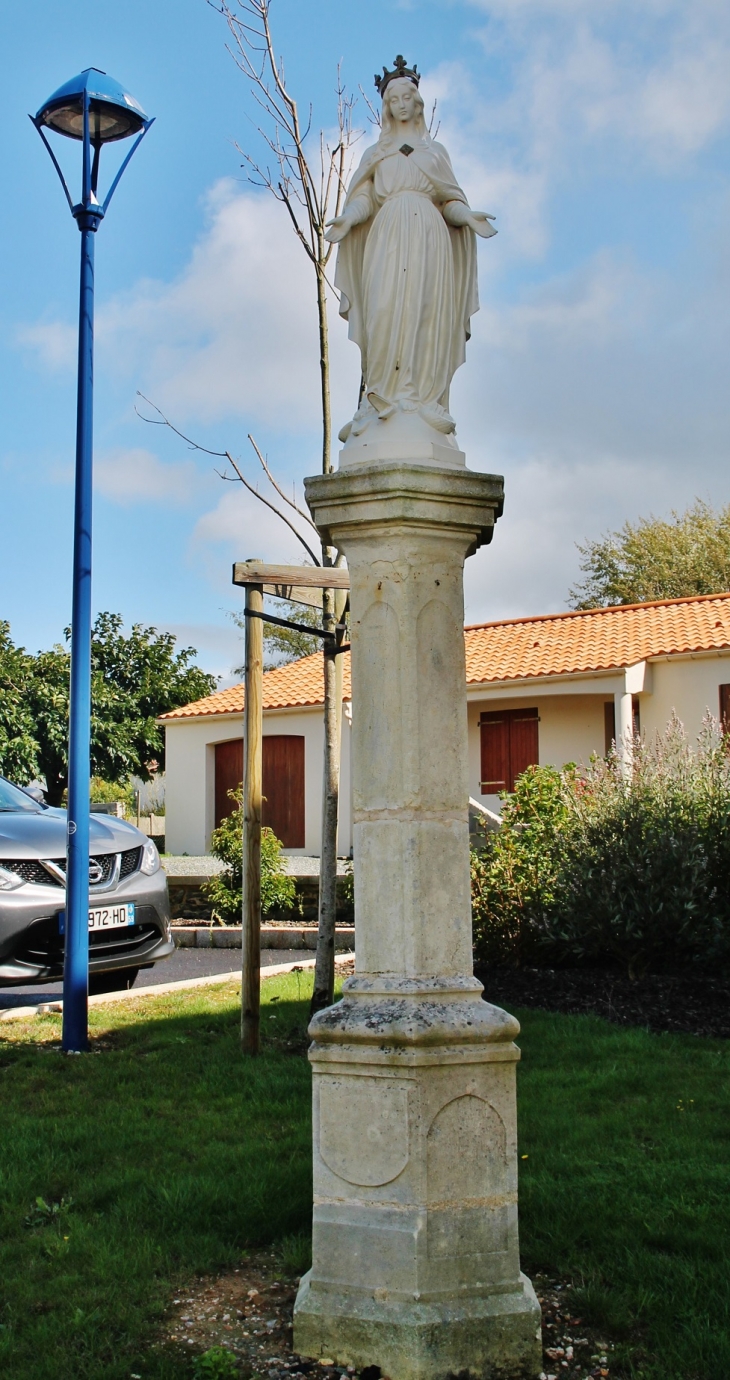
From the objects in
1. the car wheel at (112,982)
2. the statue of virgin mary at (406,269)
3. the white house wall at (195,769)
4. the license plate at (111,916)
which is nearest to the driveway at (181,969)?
the car wheel at (112,982)

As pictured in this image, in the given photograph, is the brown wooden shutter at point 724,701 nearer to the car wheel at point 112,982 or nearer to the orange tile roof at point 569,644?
the orange tile roof at point 569,644

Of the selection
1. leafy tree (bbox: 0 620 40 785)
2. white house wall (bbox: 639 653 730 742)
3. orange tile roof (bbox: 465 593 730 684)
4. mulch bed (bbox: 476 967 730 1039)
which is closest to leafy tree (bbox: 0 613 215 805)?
leafy tree (bbox: 0 620 40 785)

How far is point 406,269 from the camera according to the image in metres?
3.32

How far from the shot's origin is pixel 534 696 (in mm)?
19938

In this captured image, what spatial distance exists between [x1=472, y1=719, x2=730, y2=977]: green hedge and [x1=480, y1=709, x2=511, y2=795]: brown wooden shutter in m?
12.0

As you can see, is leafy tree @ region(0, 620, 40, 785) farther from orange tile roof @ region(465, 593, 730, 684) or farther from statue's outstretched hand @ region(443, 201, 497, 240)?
statue's outstretched hand @ region(443, 201, 497, 240)

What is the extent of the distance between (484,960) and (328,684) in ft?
8.97

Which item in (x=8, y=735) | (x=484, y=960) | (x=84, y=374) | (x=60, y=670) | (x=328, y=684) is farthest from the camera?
(x=60, y=670)

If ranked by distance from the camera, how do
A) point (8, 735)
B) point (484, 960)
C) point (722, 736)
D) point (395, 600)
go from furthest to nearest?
1. point (8, 735)
2. point (722, 736)
3. point (484, 960)
4. point (395, 600)

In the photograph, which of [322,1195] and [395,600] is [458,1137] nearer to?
[322,1195]

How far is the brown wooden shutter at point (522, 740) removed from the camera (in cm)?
2061

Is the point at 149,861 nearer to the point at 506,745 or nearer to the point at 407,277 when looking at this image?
the point at 407,277

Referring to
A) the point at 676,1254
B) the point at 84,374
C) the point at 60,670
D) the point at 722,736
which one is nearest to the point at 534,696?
the point at 722,736

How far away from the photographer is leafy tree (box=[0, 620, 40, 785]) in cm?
2509
